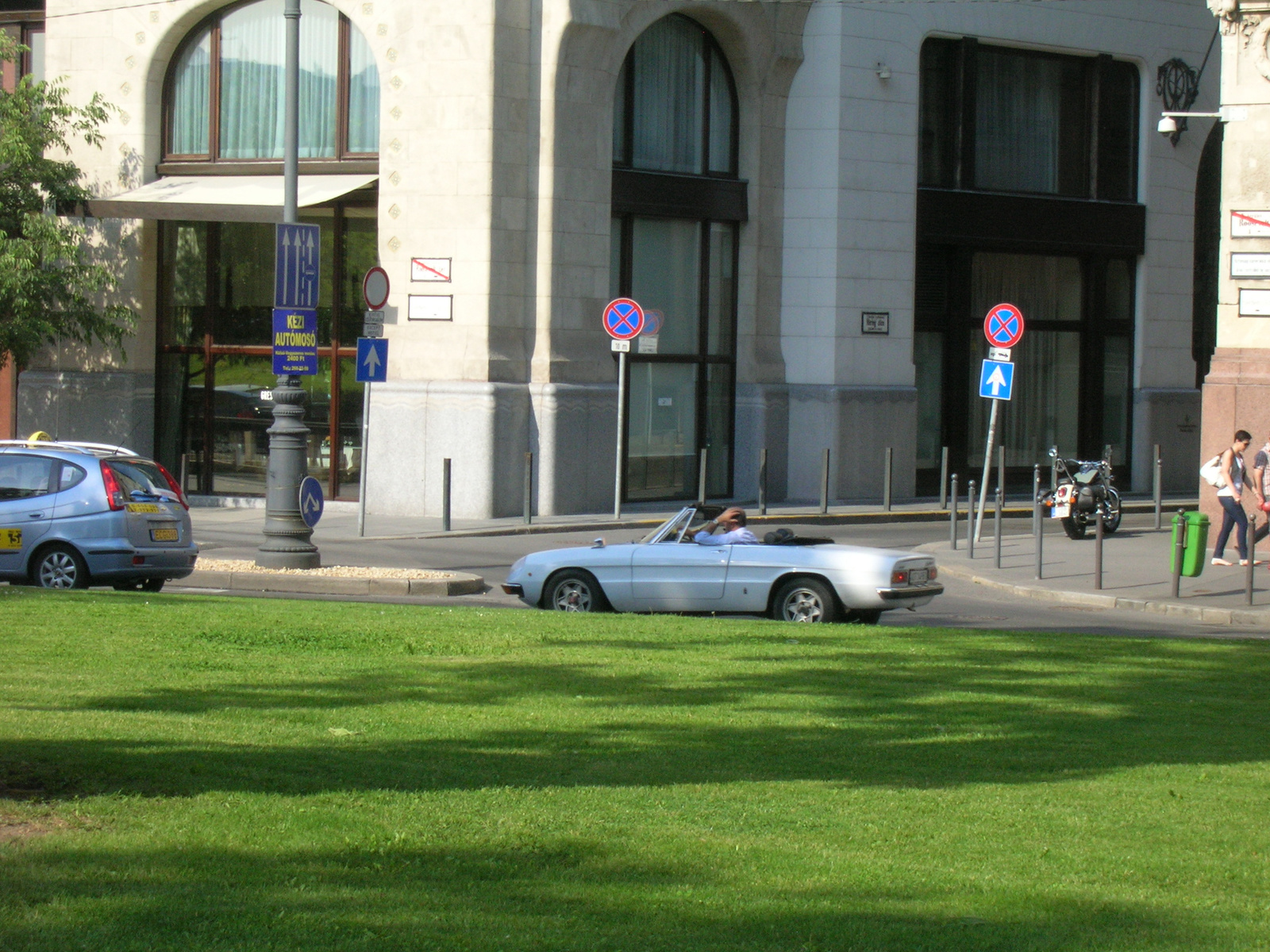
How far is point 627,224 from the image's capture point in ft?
86.2

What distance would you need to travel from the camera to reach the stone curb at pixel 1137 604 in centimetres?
1546

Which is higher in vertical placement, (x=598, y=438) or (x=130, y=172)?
(x=130, y=172)

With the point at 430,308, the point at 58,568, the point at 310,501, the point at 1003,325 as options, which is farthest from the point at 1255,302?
the point at 58,568

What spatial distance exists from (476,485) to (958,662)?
1426 centimetres

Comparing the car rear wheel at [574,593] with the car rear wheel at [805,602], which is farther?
the car rear wheel at [574,593]

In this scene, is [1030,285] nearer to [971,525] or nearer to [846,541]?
[846,541]

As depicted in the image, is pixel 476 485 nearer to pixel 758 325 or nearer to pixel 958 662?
pixel 758 325

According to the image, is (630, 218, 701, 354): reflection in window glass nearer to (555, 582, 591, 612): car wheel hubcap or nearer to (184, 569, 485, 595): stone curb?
(184, 569, 485, 595): stone curb

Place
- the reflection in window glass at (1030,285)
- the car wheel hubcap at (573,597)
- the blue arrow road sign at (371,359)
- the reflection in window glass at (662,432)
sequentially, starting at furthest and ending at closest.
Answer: the reflection in window glass at (1030,285), the reflection in window glass at (662,432), the blue arrow road sign at (371,359), the car wheel hubcap at (573,597)

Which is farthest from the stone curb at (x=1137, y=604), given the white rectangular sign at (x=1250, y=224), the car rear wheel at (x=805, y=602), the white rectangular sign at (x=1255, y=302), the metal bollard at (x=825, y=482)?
the metal bollard at (x=825, y=482)

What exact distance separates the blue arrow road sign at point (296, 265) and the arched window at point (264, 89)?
808cm

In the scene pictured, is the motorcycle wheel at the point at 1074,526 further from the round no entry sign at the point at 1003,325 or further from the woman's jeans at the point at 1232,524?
the woman's jeans at the point at 1232,524

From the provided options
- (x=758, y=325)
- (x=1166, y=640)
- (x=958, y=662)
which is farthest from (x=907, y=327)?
(x=958, y=662)

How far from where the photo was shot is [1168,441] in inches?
1250
